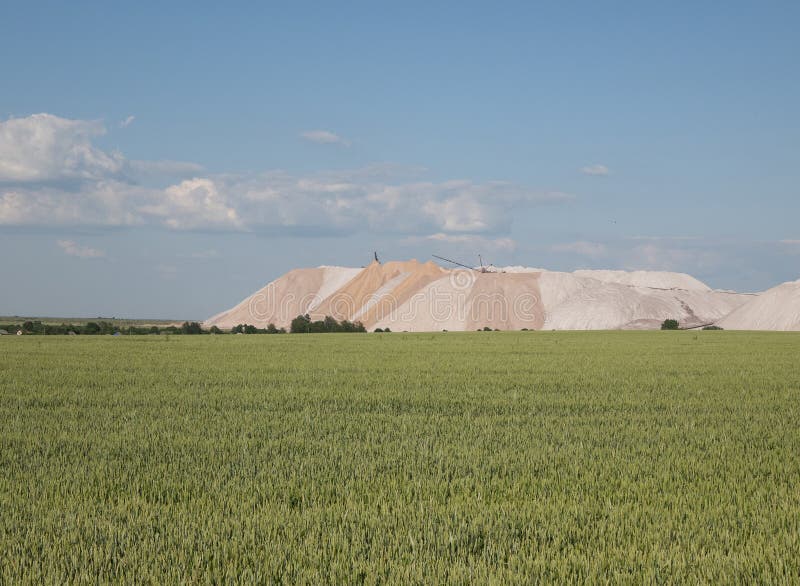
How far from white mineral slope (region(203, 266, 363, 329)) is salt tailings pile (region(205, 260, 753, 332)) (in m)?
0.23

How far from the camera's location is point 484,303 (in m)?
96.3

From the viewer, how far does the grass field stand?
194 inches

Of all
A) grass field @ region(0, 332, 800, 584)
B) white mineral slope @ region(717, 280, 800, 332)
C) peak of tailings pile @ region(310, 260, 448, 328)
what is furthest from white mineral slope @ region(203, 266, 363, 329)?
grass field @ region(0, 332, 800, 584)

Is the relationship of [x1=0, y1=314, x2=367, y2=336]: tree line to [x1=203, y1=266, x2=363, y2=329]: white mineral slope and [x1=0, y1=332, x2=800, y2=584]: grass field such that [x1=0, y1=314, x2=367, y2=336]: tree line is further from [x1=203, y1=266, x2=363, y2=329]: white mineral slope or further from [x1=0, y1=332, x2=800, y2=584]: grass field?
[x1=203, y1=266, x2=363, y2=329]: white mineral slope

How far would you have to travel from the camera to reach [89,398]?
14.0m

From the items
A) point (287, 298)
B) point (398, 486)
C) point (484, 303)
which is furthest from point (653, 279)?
A: point (398, 486)

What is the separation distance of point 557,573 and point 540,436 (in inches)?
199

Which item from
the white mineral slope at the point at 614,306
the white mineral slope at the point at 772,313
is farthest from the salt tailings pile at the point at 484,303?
the white mineral slope at the point at 772,313

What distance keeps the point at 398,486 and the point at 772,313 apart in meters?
85.6

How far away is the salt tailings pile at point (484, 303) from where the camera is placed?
304ft

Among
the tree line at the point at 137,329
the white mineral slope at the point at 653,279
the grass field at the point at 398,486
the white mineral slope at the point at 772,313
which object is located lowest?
the grass field at the point at 398,486

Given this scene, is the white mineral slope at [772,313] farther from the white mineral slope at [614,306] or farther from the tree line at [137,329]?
the tree line at [137,329]

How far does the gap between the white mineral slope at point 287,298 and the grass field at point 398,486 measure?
113m

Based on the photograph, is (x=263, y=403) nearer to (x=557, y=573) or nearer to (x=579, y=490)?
(x=579, y=490)
